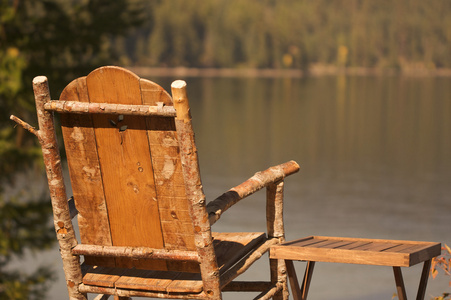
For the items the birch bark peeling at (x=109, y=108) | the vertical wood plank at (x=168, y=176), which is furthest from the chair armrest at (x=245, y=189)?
the birch bark peeling at (x=109, y=108)

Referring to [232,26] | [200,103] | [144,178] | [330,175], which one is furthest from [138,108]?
[232,26]

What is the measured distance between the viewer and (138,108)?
2.69 metres

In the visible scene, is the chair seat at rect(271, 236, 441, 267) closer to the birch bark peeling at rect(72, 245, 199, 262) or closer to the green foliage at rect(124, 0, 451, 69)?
the birch bark peeling at rect(72, 245, 199, 262)

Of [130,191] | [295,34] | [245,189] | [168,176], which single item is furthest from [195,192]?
[295,34]

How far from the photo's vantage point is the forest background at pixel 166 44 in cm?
1133

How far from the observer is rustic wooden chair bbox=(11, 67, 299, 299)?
8.96 feet

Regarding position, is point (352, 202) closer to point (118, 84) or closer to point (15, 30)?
point (15, 30)

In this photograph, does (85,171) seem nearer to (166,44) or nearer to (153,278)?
(153,278)

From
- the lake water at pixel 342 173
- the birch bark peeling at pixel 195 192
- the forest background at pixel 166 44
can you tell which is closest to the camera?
the birch bark peeling at pixel 195 192

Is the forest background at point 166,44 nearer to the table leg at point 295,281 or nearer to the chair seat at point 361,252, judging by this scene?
the table leg at point 295,281

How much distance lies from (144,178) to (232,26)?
113 metres

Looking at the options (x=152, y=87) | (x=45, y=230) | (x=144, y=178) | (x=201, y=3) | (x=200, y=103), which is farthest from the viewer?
(x=201, y=3)

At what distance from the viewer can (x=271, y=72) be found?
109m

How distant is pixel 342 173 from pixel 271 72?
91167mm
